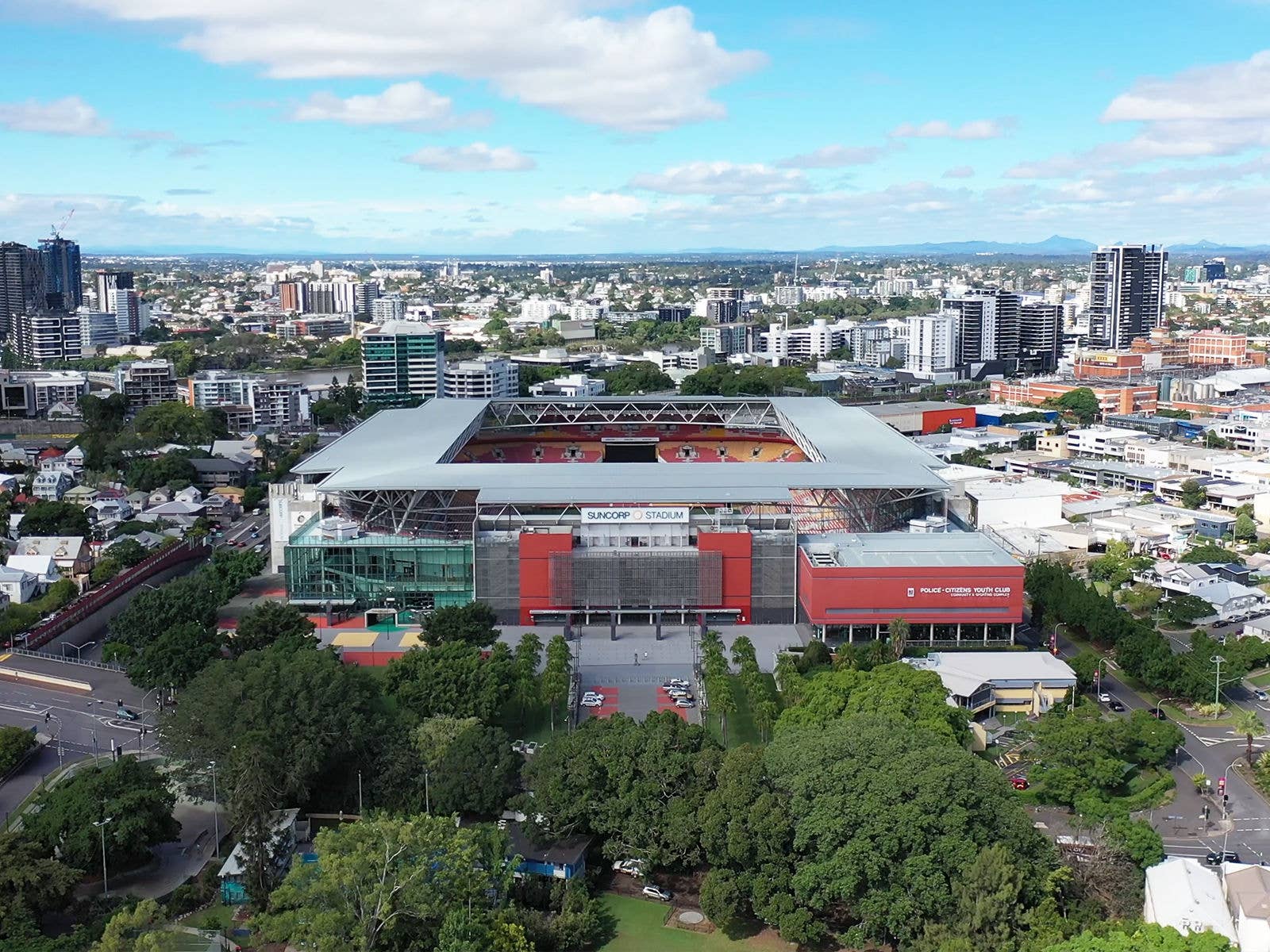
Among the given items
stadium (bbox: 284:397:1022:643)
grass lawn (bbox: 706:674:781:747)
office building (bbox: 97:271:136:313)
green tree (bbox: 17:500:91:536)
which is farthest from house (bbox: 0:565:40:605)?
office building (bbox: 97:271:136:313)

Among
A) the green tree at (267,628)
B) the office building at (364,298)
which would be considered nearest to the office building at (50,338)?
the office building at (364,298)

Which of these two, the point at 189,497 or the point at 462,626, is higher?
the point at 462,626

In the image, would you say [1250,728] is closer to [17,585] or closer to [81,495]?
[17,585]

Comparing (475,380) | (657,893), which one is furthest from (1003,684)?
(475,380)

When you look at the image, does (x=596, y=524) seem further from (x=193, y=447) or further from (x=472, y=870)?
(x=193, y=447)

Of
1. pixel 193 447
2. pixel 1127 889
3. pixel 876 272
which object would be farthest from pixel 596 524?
pixel 876 272

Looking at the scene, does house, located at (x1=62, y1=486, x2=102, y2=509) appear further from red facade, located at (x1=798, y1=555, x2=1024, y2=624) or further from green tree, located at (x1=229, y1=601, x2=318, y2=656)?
red facade, located at (x1=798, y1=555, x2=1024, y2=624)
